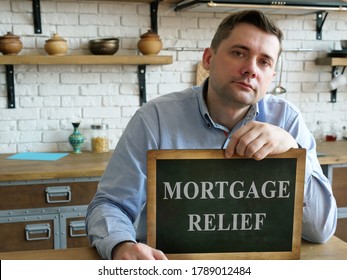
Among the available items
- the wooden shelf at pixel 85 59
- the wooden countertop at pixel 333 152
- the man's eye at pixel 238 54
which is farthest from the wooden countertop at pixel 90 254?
the wooden shelf at pixel 85 59

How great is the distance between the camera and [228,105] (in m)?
1.59

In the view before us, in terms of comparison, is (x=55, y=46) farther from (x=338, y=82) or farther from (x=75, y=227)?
(x=338, y=82)

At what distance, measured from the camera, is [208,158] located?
1119mm

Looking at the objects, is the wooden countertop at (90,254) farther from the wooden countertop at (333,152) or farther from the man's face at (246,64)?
the wooden countertop at (333,152)

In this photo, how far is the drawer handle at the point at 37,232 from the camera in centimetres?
265

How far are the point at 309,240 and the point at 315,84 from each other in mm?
2541

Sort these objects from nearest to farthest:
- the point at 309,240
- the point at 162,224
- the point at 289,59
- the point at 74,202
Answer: the point at 162,224 → the point at 309,240 → the point at 74,202 → the point at 289,59

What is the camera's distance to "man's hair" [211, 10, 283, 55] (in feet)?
4.77

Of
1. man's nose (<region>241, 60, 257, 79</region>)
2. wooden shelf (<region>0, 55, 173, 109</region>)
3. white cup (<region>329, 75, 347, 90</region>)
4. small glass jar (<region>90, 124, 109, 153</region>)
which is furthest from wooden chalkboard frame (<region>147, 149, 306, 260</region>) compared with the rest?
white cup (<region>329, 75, 347, 90</region>)

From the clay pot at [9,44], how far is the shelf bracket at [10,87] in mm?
175

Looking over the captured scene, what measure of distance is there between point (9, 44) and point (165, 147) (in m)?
1.81

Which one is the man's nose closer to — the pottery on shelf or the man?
the man

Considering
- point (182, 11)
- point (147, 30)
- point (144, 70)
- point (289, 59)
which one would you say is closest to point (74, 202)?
point (144, 70)

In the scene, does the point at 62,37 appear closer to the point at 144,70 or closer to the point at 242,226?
the point at 144,70
